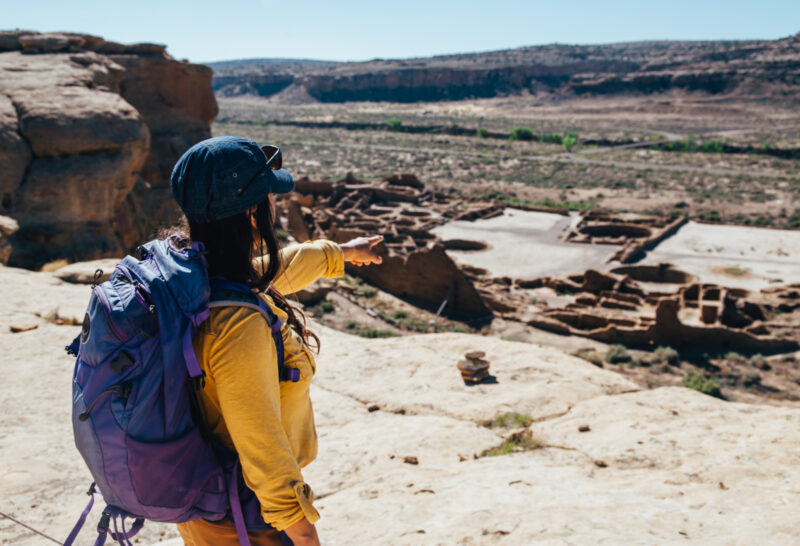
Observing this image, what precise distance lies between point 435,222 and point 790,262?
16464 millimetres

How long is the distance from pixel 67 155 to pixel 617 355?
1517 centimetres

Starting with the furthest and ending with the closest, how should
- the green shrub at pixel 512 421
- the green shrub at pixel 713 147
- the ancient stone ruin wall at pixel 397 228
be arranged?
the green shrub at pixel 713 147
the ancient stone ruin wall at pixel 397 228
the green shrub at pixel 512 421

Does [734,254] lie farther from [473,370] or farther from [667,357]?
[473,370]

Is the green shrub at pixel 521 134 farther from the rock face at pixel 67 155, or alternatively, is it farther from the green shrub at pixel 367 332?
the green shrub at pixel 367 332

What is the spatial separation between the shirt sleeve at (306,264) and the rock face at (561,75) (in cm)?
11143

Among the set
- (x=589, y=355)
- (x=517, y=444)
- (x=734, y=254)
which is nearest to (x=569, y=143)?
(x=734, y=254)

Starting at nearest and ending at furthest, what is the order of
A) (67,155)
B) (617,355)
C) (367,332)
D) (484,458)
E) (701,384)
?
(484,458), (701,384), (67,155), (617,355), (367,332)

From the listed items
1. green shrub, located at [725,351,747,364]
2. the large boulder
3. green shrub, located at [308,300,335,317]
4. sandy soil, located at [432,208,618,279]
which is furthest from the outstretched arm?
sandy soil, located at [432,208,618,279]

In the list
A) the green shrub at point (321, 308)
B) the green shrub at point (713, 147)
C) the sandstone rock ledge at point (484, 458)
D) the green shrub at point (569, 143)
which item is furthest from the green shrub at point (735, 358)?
the green shrub at point (569, 143)

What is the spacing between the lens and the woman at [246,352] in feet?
6.37

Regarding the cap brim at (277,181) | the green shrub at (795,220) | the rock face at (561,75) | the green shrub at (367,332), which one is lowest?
the green shrub at (367,332)

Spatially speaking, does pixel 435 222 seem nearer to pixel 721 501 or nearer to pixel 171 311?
pixel 721 501

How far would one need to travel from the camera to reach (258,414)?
1951mm

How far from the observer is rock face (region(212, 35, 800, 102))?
10062 centimetres
